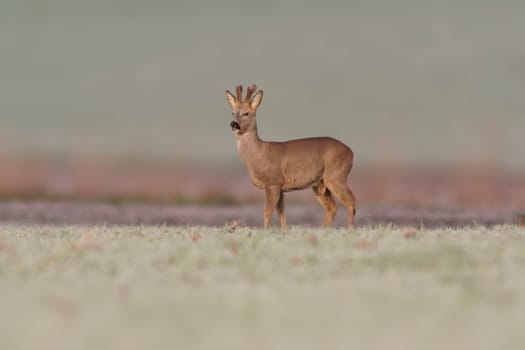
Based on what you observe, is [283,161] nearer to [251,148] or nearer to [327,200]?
[251,148]

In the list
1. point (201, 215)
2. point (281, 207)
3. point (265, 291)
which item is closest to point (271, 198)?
point (281, 207)

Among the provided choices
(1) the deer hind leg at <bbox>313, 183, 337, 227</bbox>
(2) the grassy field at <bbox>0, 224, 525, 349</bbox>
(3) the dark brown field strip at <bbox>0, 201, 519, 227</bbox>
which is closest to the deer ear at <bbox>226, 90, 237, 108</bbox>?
(1) the deer hind leg at <bbox>313, 183, 337, 227</bbox>

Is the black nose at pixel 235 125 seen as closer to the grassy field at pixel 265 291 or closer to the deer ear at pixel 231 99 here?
the deer ear at pixel 231 99

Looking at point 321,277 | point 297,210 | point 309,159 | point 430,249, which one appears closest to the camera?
point 321,277

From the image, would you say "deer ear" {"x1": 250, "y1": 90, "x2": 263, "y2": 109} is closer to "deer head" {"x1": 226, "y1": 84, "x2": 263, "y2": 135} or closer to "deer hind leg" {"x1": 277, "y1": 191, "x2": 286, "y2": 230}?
"deer head" {"x1": 226, "y1": 84, "x2": 263, "y2": 135}

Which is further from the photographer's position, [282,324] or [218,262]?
[218,262]

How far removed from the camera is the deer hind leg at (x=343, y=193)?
14.0 metres

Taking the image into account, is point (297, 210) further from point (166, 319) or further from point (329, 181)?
point (166, 319)

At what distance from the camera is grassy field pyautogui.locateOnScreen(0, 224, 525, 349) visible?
21.0 feet

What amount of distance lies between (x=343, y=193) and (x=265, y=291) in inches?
249

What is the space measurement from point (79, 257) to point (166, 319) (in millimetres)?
3879

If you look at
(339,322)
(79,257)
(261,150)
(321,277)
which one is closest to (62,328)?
(339,322)

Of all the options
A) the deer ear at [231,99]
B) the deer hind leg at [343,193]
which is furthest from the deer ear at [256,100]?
the deer hind leg at [343,193]

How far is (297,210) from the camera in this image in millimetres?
26672
